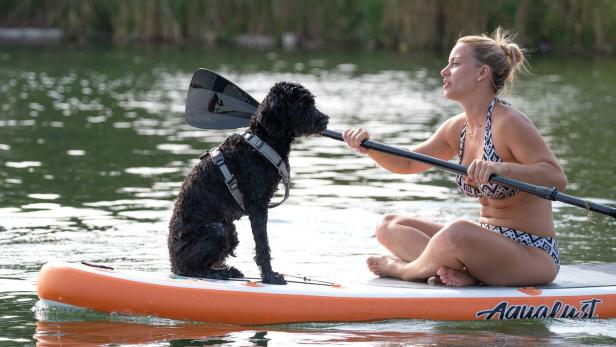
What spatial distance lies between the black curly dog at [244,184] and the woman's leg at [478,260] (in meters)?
0.87

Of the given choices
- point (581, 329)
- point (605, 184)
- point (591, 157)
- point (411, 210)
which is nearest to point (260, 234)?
point (581, 329)

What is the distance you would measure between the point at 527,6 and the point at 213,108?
18.7 meters

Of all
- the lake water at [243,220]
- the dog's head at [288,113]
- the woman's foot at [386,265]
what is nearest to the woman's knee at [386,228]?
the woman's foot at [386,265]

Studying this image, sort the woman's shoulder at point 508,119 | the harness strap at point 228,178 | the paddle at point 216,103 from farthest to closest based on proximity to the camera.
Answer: the paddle at point 216,103
the woman's shoulder at point 508,119
the harness strap at point 228,178

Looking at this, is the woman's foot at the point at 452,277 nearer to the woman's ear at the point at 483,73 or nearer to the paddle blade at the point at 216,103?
the woman's ear at the point at 483,73

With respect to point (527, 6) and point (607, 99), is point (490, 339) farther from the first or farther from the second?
point (527, 6)

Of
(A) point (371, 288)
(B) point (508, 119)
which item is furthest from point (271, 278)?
(B) point (508, 119)

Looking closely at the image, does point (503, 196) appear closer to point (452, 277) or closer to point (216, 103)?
point (452, 277)

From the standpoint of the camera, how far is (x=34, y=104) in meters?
16.7

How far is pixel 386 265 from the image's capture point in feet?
21.9

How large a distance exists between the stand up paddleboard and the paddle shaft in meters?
0.49

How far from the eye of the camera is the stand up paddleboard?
6.14 metres

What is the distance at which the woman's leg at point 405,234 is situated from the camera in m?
6.71

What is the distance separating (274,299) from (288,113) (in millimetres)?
955
